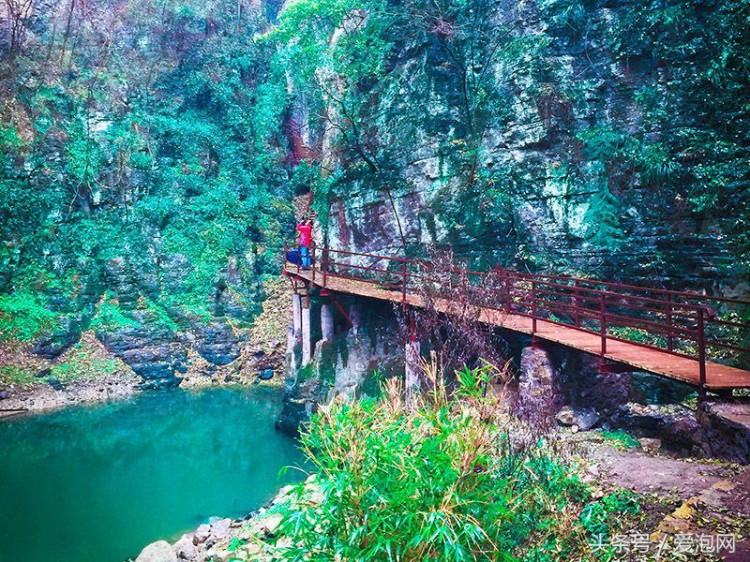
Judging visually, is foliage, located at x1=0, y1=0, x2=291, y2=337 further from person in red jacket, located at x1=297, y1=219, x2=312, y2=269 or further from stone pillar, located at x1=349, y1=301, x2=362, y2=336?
stone pillar, located at x1=349, y1=301, x2=362, y2=336

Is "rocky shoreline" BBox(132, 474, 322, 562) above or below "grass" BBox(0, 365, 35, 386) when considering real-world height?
below

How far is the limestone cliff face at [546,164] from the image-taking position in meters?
9.74

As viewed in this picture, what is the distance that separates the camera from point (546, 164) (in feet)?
37.7

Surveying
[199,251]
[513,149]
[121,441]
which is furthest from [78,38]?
[513,149]

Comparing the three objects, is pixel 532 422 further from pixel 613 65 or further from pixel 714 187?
pixel 613 65

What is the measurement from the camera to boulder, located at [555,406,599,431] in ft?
25.3

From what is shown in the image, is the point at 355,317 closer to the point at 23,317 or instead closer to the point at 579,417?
the point at 579,417

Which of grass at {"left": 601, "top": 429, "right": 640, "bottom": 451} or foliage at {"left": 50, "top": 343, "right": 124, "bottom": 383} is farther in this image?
foliage at {"left": 50, "top": 343, "right": 124, "bottom": 383}

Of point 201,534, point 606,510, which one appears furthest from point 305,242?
point 606,510

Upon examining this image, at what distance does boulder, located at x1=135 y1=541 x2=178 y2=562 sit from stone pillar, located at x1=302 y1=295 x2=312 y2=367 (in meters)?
6.41

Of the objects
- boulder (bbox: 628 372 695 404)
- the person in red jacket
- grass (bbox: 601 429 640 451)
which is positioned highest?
the person in red jacket

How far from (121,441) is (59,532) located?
15.2ft

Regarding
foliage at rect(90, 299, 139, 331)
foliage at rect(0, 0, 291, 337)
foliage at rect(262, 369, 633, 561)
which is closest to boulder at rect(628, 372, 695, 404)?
foliage at rect(262, 369, 633, 561)

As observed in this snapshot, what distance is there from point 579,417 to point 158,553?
6.94 metres
